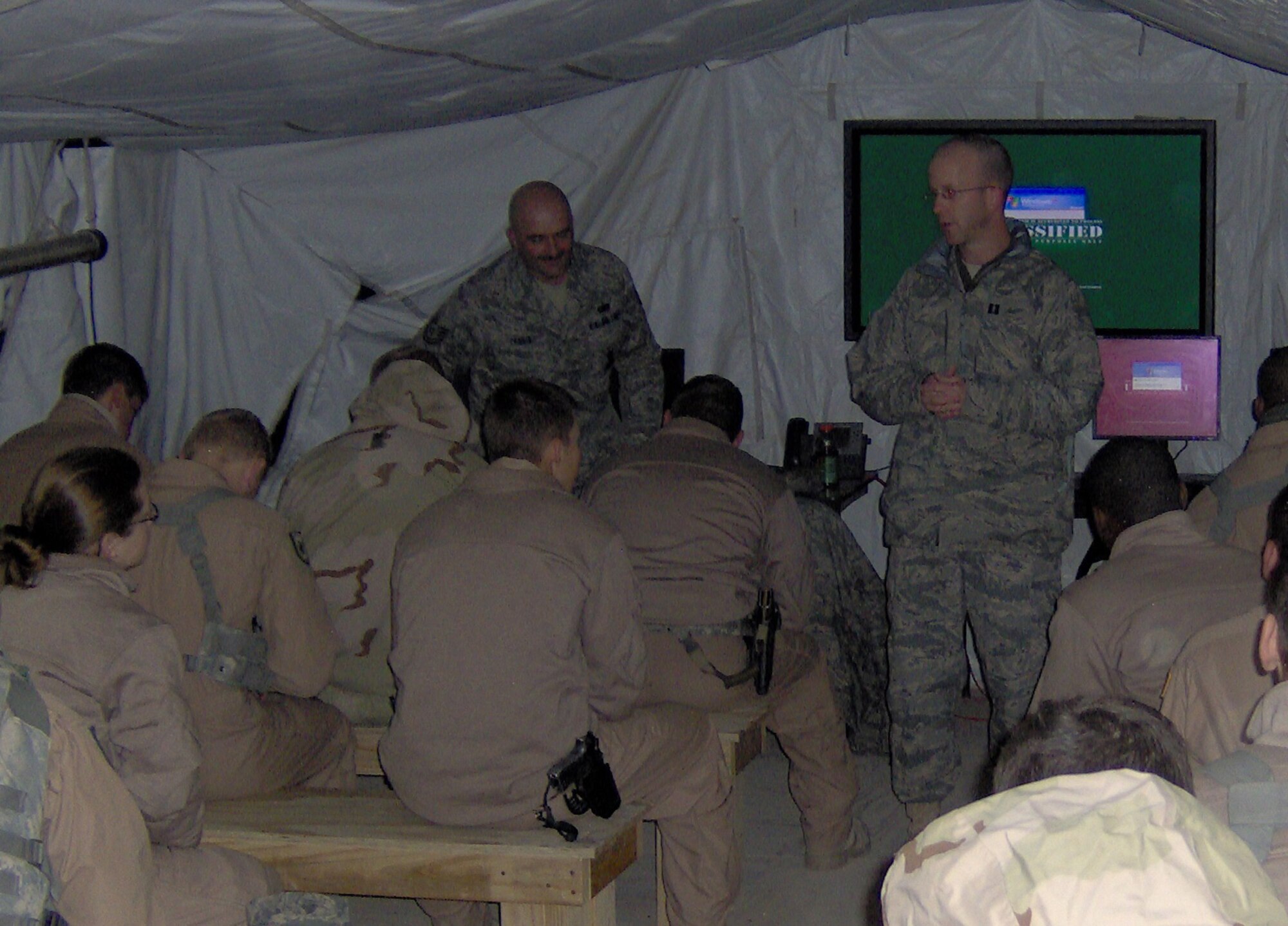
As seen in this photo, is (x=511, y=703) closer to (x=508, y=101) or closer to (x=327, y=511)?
(x=327, y=511)

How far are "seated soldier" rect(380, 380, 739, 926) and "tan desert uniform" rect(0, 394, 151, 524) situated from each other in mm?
906

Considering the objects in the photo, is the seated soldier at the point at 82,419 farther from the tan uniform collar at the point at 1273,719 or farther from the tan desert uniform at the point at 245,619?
the tan uniform collar at the point at 1273,719

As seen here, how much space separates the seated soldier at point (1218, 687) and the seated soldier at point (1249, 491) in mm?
1335

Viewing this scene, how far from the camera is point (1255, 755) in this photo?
144 cm

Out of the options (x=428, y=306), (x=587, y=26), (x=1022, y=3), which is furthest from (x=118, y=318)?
(x=1022, y=3)

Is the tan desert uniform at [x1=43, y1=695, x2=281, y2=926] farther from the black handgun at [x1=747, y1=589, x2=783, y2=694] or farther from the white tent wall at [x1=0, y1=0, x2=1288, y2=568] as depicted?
the white tent wall at [x1=0, y1=0, x2=1288, y2=568]

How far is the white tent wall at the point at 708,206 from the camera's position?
5.14 m

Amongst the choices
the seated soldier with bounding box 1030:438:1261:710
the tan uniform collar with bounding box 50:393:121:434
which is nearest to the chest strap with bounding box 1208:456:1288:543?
the seated soldier with bounding box 1030:438:1261:710

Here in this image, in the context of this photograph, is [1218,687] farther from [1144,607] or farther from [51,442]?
[51,442]

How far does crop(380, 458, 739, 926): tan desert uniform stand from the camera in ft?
8.75

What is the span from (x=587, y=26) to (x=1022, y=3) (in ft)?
7.06

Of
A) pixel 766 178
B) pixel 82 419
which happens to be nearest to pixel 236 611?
pixel 82 419

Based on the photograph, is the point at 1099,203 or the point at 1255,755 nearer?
the point at 1255,755

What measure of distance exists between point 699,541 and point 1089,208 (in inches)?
103
